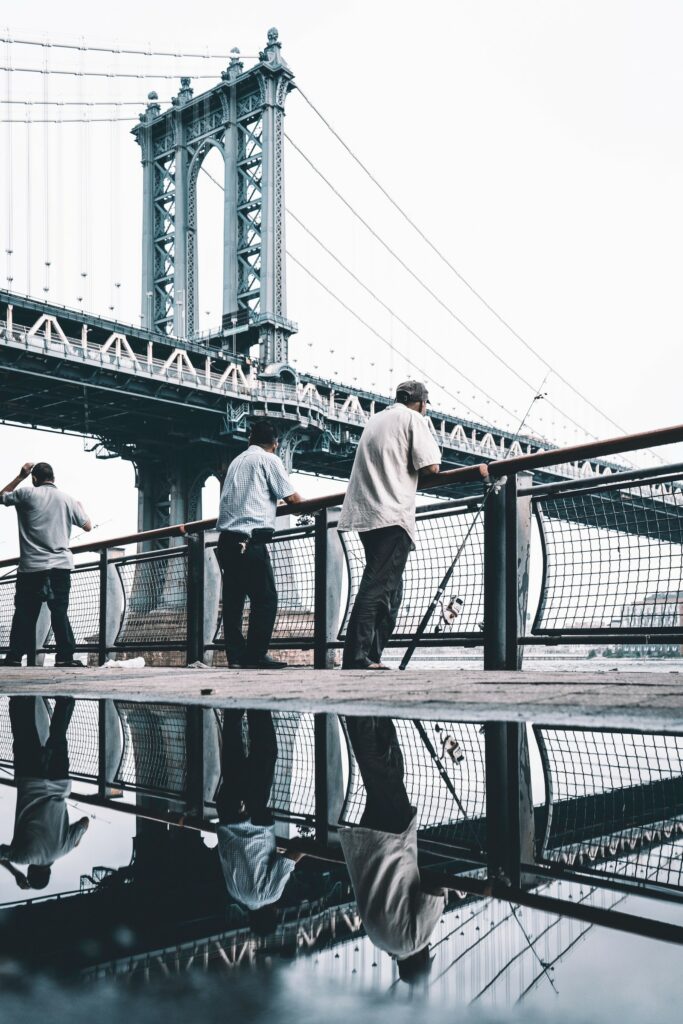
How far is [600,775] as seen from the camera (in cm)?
148

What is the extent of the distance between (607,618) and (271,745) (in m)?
2.76

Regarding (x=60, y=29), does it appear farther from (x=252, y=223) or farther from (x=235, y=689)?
(x=235, y=689)

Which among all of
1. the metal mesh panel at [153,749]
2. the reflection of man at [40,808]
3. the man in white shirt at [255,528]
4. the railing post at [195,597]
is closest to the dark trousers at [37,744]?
the reflection of man at [40,808]

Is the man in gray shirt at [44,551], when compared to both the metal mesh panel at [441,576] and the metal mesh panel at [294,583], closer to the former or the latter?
the metal mesh panel at [294,583]

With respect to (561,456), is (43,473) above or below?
above

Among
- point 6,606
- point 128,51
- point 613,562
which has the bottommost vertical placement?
point 6,606

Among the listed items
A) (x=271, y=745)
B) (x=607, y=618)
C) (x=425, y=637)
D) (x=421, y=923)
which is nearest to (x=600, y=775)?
(x=271, y=745)

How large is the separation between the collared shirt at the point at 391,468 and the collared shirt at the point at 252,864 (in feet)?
10.9

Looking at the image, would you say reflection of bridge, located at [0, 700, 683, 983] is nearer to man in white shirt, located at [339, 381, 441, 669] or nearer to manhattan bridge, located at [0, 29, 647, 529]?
man in white shirt, located at [339, 381, 441, 669]

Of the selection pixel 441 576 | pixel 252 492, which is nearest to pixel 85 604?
pixel 252 492

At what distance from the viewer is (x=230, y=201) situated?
43844 mm

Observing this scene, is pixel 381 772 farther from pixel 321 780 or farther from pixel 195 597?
pixel 195 597

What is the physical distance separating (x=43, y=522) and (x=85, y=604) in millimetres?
2073

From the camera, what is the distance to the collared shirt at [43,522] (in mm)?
6797
